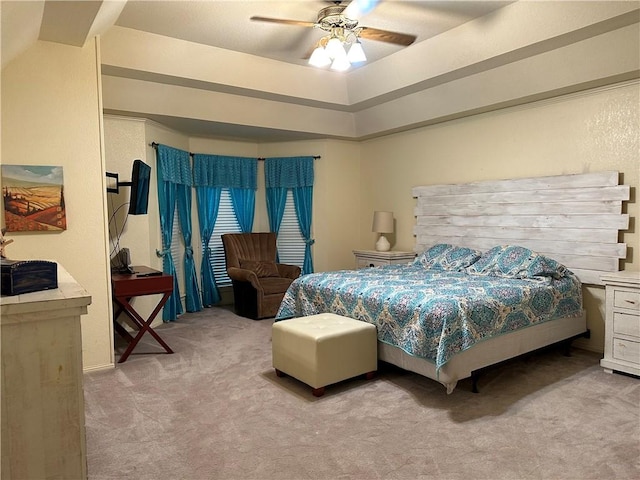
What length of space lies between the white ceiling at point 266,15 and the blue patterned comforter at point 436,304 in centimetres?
212

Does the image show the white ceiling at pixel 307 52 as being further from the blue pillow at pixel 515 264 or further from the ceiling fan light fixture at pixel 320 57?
the blue pillow at pixel 515 264

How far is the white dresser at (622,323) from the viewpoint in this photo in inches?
129

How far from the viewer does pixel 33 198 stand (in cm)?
329

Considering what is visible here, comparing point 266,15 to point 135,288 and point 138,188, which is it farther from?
point 135,288

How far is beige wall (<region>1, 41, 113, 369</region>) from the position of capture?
325 centimetres

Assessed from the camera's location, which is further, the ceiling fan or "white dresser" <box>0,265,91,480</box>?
the ceiling fan

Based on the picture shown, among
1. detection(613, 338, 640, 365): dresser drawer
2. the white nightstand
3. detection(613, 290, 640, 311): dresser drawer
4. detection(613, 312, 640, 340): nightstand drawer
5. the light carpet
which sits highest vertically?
the white nightstand

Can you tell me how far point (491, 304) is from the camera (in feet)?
10.2

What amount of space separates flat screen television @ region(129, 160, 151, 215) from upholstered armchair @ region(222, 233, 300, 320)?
60.3 inches

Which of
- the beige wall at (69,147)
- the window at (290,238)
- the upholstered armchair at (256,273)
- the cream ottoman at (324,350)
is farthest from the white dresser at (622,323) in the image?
the beige wall at (69,147)

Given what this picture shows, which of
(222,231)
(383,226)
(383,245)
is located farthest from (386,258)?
(222,231)

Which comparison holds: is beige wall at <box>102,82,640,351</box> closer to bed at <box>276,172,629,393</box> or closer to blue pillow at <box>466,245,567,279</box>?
bed at <box>276,172,629,393</box>

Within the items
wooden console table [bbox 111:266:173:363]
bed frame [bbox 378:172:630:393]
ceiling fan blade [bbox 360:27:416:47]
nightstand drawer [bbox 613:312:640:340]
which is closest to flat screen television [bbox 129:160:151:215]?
wooden console table [bbox 111:266:173:363]

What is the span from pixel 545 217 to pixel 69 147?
4214mm
